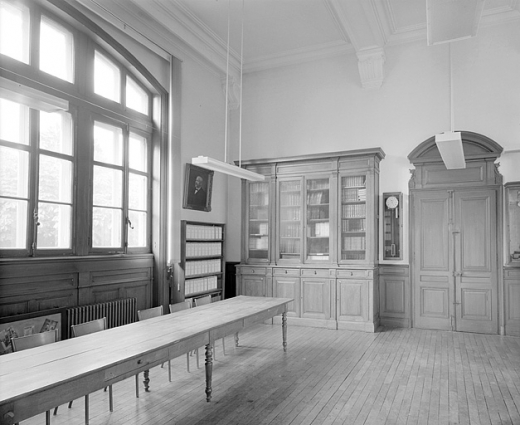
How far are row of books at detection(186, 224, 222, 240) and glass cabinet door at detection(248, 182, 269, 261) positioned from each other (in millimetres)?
625

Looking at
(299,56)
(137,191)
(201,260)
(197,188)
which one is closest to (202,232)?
(201,260)

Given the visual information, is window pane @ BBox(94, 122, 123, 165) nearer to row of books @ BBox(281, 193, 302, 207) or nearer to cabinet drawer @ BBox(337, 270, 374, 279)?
row of books @ BBox(281, 193, 302, 207)

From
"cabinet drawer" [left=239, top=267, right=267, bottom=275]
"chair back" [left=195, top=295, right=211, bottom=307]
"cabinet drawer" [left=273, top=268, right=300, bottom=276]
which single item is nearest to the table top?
"chair back" [left=195, top=295, right=211, bottom=307]

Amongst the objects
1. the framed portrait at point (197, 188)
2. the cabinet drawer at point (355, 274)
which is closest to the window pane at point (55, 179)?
the framed portrait at point (197, 188)

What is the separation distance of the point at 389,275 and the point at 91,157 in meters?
5.25

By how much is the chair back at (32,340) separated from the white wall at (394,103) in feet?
18.3

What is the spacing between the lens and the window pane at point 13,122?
4613 mm

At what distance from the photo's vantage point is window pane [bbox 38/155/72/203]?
5.02 metres

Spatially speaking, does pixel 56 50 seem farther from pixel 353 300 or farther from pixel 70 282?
pixel 353 300

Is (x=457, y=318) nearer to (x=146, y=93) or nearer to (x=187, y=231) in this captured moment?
(x=187, y=231)

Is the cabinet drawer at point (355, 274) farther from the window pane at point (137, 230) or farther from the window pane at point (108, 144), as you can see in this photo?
the window pane at point (108, 144)

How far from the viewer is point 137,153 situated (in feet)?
22.1

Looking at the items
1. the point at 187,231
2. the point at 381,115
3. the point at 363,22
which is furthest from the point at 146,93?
the point at 381,115

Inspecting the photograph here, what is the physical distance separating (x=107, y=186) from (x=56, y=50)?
1.83 m
